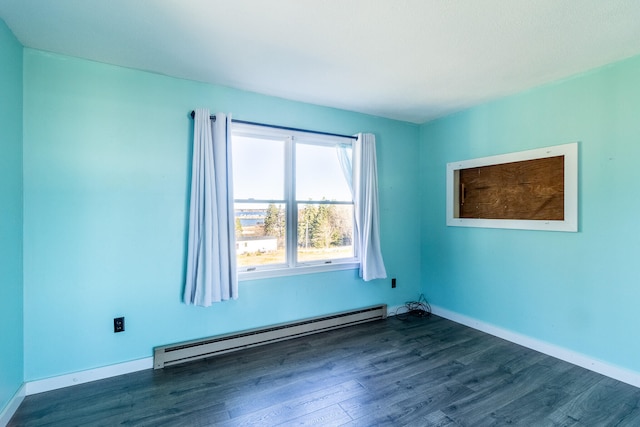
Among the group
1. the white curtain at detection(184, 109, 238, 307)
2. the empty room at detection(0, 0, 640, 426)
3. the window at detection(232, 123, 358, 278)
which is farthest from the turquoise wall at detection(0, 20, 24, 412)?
the window at detection(232, 123, 358, 278)

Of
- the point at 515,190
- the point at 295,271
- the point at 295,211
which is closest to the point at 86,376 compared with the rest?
the point at 295,271

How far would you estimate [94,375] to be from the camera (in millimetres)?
2229

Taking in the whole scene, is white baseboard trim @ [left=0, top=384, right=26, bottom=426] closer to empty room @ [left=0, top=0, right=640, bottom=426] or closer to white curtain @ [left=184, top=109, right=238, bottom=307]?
empty room @ [left=0, top=0, right=640, bottom=426]

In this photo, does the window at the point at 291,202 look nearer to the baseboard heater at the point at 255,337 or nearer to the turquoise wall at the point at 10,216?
the baseboard heater at the point at 255,337

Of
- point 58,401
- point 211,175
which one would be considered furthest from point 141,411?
point 211,175

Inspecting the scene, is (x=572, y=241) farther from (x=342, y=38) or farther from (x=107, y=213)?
(x=107, y=213)

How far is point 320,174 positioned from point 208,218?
4.35 feet

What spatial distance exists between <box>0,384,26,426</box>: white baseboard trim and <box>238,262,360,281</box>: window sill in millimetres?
1589

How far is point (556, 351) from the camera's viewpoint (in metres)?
2.61

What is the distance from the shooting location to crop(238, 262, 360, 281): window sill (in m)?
2.80

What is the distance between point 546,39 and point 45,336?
404 centimetres

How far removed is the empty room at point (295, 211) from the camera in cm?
184

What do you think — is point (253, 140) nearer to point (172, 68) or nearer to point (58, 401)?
point (172, 68)

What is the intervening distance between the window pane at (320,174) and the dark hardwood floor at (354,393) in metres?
1.57
